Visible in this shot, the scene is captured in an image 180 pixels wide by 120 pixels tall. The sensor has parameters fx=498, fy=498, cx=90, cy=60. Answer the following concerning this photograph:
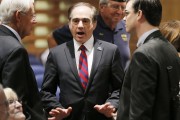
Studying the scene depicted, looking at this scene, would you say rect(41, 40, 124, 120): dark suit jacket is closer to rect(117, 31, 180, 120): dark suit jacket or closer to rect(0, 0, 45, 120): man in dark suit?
rect(0, 0, 45, 120): man in dark suit

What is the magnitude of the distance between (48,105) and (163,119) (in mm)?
1068

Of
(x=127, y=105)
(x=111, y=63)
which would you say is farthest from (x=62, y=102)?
(x=127, y=105)

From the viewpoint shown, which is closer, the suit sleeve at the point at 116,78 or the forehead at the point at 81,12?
the suit sleeve at the point at 116,78

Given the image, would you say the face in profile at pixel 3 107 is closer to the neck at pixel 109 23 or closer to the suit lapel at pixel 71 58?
the suit lapel at pixel 71 58

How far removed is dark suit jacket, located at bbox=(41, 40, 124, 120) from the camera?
11.9 feet

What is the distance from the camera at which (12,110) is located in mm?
2771

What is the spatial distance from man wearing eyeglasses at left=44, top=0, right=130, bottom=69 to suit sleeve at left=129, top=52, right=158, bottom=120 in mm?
1496

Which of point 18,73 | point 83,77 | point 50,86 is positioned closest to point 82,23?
point 83,77

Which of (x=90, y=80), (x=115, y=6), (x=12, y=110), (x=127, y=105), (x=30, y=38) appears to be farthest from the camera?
(x=30, y=38)

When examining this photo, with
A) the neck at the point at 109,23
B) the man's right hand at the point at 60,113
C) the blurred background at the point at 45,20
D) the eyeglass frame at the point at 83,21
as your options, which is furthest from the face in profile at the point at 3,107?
the blurred background at the point at 45,20

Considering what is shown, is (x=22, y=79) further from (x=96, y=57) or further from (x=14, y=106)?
(x=96, y=57)

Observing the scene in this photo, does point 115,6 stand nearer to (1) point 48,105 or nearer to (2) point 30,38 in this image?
(1) point 48,105

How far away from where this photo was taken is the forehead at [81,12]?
3.79 m

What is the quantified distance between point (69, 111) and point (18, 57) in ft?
2.43
